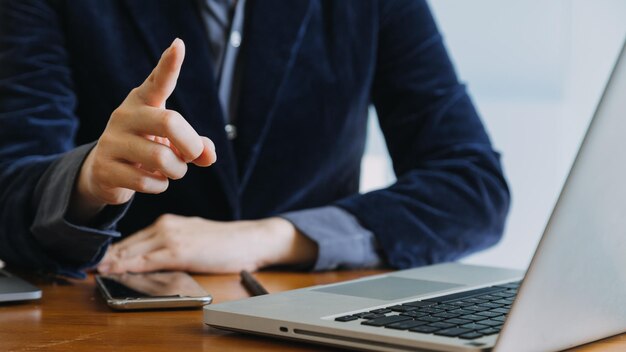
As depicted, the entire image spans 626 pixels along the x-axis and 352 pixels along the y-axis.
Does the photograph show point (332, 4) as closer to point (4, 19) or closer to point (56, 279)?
point (4, 19)

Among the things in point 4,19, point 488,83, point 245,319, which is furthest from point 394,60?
point 488,83

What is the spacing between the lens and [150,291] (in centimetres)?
81

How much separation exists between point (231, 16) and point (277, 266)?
43 centimetres

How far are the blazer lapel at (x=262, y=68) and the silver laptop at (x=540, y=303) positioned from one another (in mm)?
644

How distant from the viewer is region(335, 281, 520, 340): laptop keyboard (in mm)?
560

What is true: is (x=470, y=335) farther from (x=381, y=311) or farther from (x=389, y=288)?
(x=389, y=288)

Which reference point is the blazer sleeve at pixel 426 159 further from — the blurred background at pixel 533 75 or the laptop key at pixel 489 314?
the blurred background at pixel 533 75

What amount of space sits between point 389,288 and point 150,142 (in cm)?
24

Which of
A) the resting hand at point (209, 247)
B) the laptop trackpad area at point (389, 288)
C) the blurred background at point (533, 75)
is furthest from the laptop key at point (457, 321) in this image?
the blurred background at point (533, 75)

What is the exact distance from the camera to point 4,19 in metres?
1.25

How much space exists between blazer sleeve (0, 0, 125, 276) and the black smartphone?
6cm

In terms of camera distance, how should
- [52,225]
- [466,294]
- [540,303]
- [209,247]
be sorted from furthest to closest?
[209,247], [52,225], [466,294], [540,303]

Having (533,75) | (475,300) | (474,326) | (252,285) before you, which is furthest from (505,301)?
(533,75)

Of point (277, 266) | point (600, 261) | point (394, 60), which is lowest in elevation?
point (277, 266)
